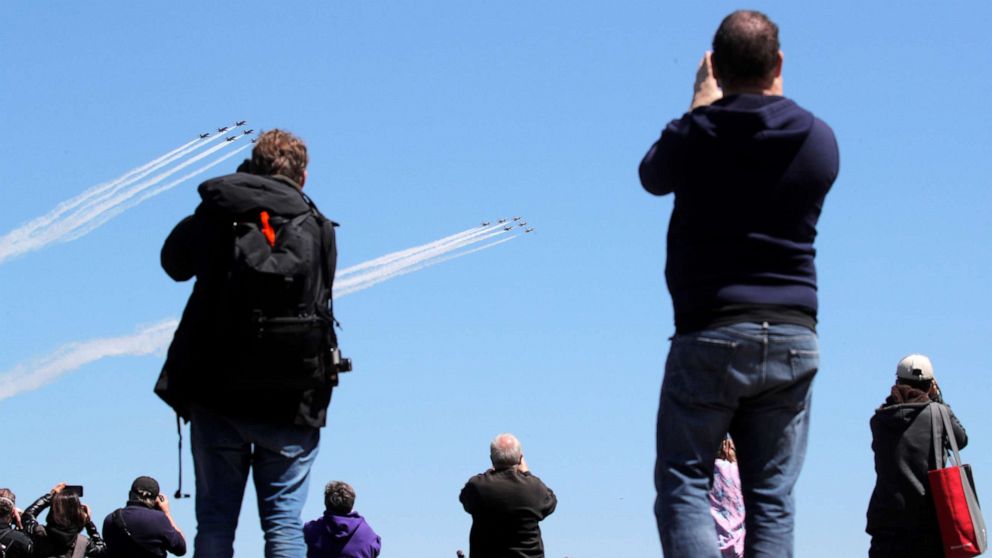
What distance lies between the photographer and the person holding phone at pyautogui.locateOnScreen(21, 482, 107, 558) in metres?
14.5

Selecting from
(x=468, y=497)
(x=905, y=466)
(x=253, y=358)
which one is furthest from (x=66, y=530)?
(x=253, y=358)

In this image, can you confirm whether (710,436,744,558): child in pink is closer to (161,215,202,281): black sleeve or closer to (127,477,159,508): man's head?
(127,477,159,508): man's head

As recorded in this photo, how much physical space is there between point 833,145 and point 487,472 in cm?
625

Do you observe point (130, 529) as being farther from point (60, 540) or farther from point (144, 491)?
point (60, 540)

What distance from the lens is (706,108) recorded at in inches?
219

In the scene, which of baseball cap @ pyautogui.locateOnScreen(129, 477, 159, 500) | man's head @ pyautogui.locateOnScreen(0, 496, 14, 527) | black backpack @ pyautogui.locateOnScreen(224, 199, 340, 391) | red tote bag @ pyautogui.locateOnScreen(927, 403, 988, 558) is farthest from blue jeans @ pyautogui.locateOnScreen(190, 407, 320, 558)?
man's head @ pyautogui.locateOnScreen(0, 496, 14, 527)

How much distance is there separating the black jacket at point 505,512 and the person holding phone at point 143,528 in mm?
2823

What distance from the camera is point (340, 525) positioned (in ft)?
44.4

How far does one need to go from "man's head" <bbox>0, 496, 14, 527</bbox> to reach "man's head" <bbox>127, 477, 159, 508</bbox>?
10.8 ft

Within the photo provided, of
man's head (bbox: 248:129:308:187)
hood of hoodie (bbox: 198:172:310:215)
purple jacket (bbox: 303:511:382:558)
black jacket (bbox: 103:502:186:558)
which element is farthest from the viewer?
purple jacket (bbox: 303:511:382:558)

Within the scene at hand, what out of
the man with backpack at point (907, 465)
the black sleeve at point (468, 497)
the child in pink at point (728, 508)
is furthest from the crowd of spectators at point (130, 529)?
the man with backpack at point (907, 465)

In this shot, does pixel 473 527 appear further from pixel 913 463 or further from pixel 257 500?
pixel 257 500

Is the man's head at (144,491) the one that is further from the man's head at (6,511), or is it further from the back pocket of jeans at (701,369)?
the back pocket of jeans at (701,369)

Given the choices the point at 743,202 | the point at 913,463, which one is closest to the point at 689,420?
the point at 743,202
